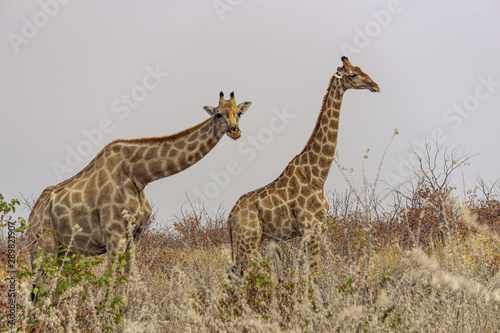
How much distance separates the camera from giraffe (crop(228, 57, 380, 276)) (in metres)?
6.77

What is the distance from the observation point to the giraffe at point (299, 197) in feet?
22.2

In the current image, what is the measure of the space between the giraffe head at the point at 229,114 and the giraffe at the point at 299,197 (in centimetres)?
163

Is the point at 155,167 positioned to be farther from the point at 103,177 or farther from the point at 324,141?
the point at 324,141

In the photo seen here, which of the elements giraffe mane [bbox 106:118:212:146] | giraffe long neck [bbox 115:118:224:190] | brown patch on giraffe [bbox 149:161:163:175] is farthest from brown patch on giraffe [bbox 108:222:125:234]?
giraffe mane [bbox 106:118:212:146]

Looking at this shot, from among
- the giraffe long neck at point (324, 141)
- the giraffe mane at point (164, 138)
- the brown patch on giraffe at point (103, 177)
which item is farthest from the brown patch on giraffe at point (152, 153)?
the giraffe long neck at point (324, 141)

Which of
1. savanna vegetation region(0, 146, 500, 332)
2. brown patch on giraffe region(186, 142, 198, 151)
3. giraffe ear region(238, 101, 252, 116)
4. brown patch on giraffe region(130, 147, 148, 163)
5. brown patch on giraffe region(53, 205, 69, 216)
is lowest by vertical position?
savanna vegetation region(0, 146, 500, 332)

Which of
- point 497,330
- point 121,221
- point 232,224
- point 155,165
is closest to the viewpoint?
point 497,330

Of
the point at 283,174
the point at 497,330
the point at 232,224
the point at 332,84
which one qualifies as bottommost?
the point at 497,330

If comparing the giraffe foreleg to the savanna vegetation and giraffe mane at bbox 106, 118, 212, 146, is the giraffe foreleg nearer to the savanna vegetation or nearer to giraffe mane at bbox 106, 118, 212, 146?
the savanna vegetation

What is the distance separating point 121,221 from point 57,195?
101 cm

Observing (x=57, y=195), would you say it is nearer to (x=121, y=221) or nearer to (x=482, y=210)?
(x=121, y=221)

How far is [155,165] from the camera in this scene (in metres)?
5.61

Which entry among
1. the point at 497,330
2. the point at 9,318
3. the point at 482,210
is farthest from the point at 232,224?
the point at 482,210

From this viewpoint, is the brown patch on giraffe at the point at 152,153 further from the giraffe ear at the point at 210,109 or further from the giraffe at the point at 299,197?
the giraffe at the point at 299,197
